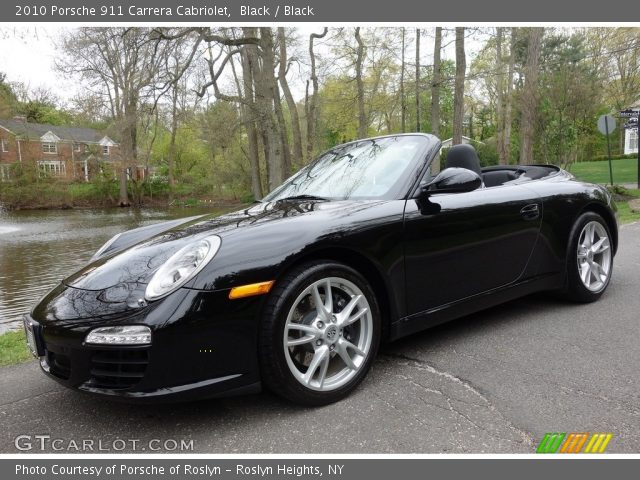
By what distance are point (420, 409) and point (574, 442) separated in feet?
2.17

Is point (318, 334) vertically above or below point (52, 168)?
below

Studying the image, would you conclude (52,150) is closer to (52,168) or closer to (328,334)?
(52,168)

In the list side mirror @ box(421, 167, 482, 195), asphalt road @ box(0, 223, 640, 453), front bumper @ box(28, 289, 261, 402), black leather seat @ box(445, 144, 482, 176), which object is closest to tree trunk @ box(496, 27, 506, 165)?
black leather seat @ box(445, 144, 482, 176)

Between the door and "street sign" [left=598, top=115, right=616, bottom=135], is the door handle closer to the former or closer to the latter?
the door

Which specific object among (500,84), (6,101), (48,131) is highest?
(6,101)

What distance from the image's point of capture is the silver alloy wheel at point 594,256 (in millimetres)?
4004

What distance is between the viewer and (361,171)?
330 cm

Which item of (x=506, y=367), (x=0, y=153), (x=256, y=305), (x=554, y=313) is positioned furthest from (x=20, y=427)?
(x=0, y=153)

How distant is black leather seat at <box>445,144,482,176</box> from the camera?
12.9 feet

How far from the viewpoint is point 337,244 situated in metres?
2.52

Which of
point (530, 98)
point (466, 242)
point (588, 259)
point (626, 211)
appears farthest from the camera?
point (530, 98)

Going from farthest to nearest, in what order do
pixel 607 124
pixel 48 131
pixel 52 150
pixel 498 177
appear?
pixel 48 131 < pixel 52 150 < pixel 607 124 < pixel 498 177

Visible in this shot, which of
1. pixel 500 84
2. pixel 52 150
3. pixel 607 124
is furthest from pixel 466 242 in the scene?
pixel 52 150
